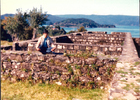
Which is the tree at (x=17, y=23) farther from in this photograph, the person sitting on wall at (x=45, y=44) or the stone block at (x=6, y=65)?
the person sitting on wall at (x=45, y=44)

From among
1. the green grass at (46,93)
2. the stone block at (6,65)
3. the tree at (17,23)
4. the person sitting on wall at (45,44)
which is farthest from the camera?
the tree at (17,23)

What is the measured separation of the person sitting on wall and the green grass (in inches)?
56.7

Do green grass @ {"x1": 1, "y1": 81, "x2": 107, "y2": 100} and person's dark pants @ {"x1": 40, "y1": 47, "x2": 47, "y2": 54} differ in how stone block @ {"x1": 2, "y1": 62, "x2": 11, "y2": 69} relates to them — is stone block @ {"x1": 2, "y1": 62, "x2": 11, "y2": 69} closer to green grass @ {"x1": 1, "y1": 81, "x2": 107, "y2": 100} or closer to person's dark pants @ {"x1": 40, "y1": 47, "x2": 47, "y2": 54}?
green grass @ {"x1": 1, "y1": 81, "x2": 107, "y2": 100}

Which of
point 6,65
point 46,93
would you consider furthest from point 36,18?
point 46,93

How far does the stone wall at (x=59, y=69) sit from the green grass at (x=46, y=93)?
0.81ft

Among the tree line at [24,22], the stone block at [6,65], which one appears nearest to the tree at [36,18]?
the tree line at [24,22]

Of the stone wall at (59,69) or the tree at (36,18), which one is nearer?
the stone wall at (59,69)

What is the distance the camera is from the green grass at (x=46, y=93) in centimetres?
528

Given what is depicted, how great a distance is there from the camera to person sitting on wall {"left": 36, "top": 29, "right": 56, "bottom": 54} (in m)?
6.08

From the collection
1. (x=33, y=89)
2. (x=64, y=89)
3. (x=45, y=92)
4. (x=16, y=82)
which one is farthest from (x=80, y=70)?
(x=16, y=82)

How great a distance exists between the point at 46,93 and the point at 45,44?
1965 mm

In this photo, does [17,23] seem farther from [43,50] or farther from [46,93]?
[46,93]

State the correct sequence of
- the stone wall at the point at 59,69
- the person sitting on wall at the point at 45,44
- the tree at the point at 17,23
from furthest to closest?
the tree at the point at 17,23 → the person sitting on wall at the point at 45,44 → the stone wall at the point at 59,69

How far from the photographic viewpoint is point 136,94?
303cm
